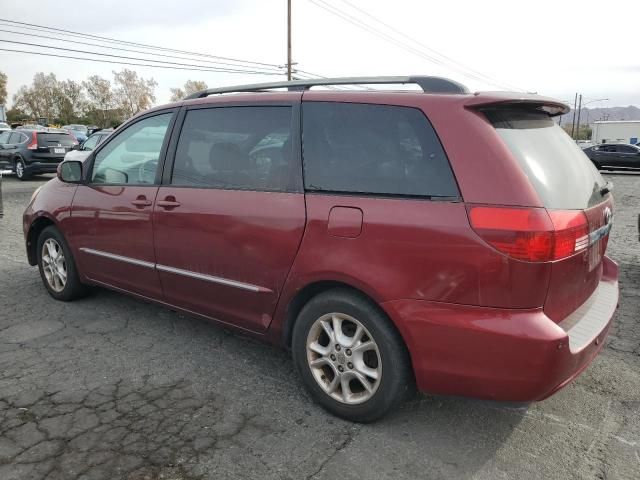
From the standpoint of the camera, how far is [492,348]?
226 centimetres

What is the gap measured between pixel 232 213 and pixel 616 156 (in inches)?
966

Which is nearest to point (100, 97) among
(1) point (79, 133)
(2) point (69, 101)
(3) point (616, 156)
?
(2) point (69, 101)

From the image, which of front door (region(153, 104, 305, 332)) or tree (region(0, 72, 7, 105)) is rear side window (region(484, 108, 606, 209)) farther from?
tree (region(0, 72, 7, 105))

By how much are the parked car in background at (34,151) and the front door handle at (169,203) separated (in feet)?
46.2

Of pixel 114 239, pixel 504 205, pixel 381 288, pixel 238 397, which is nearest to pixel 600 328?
pixel 504 205

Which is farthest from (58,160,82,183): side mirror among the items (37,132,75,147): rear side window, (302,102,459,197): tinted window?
(37,132,75,147): rear side window

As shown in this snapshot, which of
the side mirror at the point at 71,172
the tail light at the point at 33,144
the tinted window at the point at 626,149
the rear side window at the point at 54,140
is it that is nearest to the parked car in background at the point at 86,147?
the rear side window at the point at 54,140

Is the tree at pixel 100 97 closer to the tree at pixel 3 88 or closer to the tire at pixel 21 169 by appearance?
the tree at pixel 3 88

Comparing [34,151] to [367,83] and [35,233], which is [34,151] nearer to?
[35,233]

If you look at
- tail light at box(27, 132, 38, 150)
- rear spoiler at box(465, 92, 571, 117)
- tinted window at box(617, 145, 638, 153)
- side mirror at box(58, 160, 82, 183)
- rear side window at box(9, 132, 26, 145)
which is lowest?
tinted window at box(617, 145, 638, 153)

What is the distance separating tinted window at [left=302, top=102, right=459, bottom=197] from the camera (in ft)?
8.05

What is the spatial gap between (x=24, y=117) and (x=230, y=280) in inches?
3859

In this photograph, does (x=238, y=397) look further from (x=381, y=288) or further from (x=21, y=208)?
(x=21, y=208)

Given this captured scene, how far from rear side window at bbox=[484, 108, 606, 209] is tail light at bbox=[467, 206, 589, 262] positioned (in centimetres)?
10
